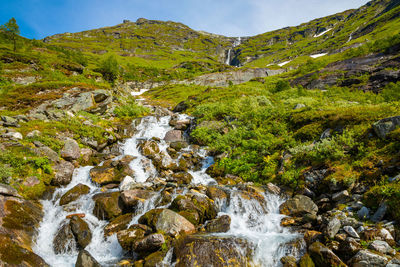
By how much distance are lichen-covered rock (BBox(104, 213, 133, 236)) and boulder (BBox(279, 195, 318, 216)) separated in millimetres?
8091

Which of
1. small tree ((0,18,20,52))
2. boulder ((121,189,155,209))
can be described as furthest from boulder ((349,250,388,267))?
small tree ((0,18,20,52))

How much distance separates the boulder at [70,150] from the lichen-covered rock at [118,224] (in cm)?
730

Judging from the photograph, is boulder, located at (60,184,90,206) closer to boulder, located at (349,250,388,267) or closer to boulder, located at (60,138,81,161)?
boulder, located at (60,138,81,161)

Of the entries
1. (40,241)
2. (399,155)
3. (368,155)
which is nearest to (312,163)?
(368,155)

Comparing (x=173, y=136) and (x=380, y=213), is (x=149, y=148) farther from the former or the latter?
(x=380, y=213)

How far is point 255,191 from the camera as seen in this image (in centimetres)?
1113

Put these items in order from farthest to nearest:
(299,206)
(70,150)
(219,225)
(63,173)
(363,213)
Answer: (70,150) → (63,173) → (299,206) → (219,225) → (363,213)

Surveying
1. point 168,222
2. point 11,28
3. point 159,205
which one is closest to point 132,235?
point 168,222

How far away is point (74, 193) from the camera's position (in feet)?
36.7

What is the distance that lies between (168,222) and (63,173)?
8.52m

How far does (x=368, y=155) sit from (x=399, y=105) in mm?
6008

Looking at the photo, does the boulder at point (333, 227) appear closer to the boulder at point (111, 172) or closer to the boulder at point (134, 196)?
the boulder at point (134, 196)

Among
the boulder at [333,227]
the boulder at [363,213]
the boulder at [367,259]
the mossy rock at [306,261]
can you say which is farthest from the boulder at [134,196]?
the boulder at [363,213]

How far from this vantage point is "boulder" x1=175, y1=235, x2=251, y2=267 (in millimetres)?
6715
